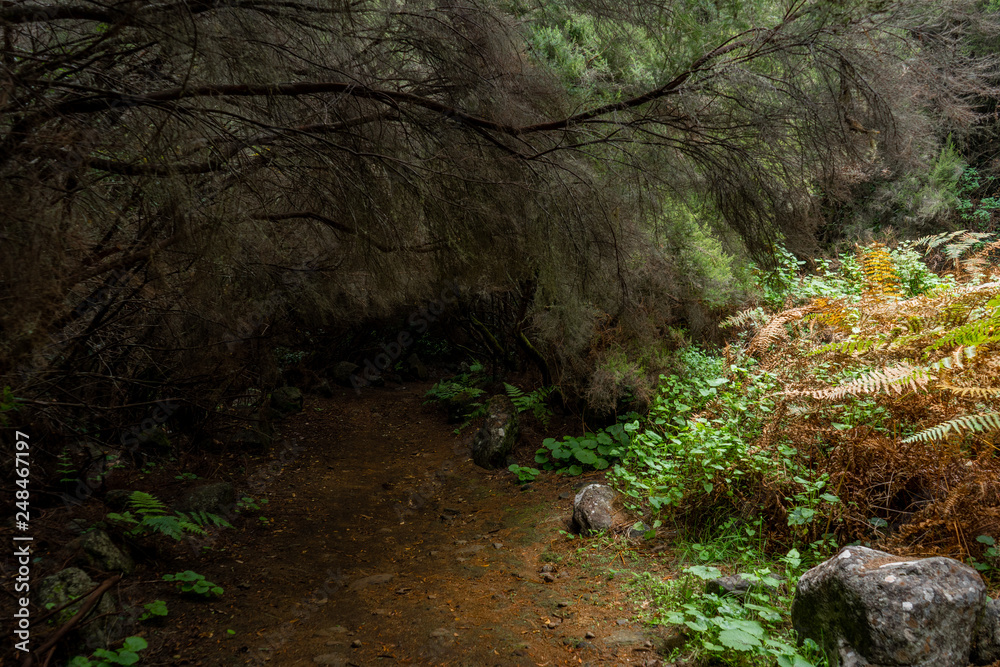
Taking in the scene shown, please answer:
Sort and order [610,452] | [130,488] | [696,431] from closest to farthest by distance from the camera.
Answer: [696,431], [130,488], [610,452]

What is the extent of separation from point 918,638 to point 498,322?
8.18 meters

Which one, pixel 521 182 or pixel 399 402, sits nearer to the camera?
pixel 521 182

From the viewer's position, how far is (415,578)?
452cm

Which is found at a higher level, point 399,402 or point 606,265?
point 606,265

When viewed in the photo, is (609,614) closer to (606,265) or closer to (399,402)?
(606,265)

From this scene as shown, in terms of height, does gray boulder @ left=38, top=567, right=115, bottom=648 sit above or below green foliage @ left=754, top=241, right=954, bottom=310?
below

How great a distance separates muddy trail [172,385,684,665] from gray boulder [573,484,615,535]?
0.17m

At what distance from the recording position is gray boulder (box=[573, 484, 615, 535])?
15.5 feet

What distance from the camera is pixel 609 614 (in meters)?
3.57

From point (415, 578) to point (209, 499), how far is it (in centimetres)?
249

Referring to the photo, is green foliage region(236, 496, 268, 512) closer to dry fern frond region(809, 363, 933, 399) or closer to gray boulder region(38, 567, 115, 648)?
gray boulder region(38, 567, 115, 648)

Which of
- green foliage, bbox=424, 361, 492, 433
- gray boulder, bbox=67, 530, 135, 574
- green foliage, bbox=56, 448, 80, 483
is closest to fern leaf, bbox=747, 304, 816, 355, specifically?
green foliage, bbox=424, 361, 492, 433

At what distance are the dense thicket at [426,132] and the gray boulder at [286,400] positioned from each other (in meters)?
5.65

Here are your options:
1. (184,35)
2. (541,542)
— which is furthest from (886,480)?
(184,35)
